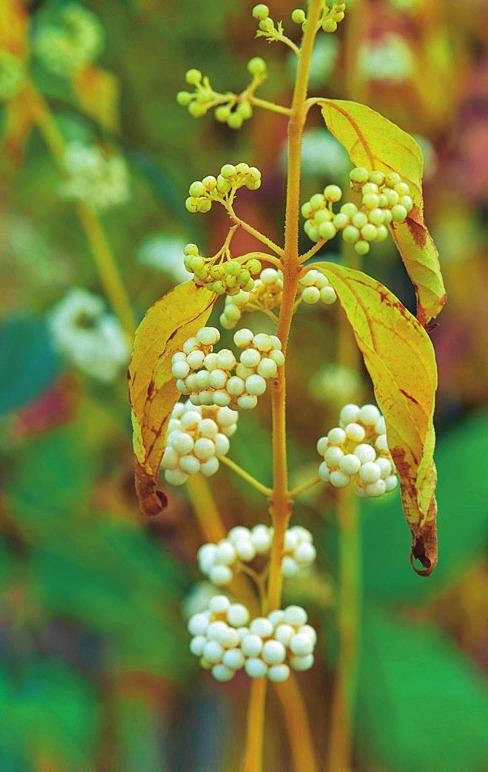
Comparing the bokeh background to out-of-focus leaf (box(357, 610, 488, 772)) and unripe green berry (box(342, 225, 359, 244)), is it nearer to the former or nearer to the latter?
out-of-focus leaf (box(357, 610, 488, 772))

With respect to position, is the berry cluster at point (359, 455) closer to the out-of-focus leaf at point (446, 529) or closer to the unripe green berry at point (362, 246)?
the unripe green berry at point (362, 246)

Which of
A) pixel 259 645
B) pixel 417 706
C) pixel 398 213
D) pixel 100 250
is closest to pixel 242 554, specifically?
pixel 259 645

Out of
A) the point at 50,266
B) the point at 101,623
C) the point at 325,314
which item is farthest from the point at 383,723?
the point at 50,266

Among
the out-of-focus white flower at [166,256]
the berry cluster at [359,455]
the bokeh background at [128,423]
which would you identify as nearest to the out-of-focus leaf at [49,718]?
the bokeh background at [128,423]

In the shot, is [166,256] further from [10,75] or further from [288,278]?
[288,278]

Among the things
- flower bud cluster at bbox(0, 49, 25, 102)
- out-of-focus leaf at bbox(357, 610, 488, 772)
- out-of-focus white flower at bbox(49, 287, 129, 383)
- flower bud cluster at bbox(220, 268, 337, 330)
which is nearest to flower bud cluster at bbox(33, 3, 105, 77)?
flower bud cluster at bbox(0, 49, 25, 102)

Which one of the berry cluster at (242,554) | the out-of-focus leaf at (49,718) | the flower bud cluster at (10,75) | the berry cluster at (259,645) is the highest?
the flower bud cluster at (10,75)
